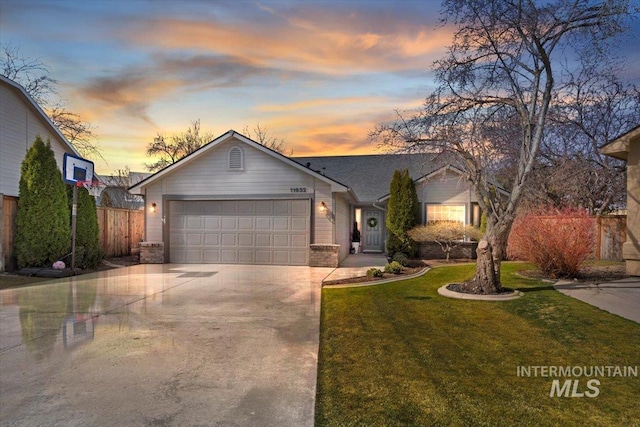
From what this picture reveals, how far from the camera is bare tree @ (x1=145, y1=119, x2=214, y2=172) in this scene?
28.4 m

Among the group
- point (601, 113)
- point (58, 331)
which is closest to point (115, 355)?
point (58, 331)

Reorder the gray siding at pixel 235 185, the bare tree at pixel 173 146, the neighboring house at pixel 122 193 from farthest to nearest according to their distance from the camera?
the neighboring house at pixel 122 193
the bare tree at pixel 173 146
the gray siding at pixel 235 185

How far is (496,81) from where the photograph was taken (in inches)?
352

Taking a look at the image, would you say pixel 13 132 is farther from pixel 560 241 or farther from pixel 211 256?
pixel 560 241

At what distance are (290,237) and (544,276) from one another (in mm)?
7792

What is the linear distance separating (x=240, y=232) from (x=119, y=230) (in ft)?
17.1

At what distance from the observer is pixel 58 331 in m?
5.38

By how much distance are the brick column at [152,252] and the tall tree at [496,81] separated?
30.3ft

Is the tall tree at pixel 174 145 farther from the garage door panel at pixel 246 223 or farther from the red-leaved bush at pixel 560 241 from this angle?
the red-leaved bush at pixel 560 241

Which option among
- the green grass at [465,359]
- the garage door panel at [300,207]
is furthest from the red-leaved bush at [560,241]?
the garage door panel at [300,207]

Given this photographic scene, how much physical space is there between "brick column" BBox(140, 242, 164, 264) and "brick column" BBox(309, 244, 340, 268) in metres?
5.57

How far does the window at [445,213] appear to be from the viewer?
15938mm

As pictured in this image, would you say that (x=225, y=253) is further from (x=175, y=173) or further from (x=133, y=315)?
(x=133, y=315)

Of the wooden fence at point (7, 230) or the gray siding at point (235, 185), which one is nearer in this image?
the wooden fence at point (7, 230)
